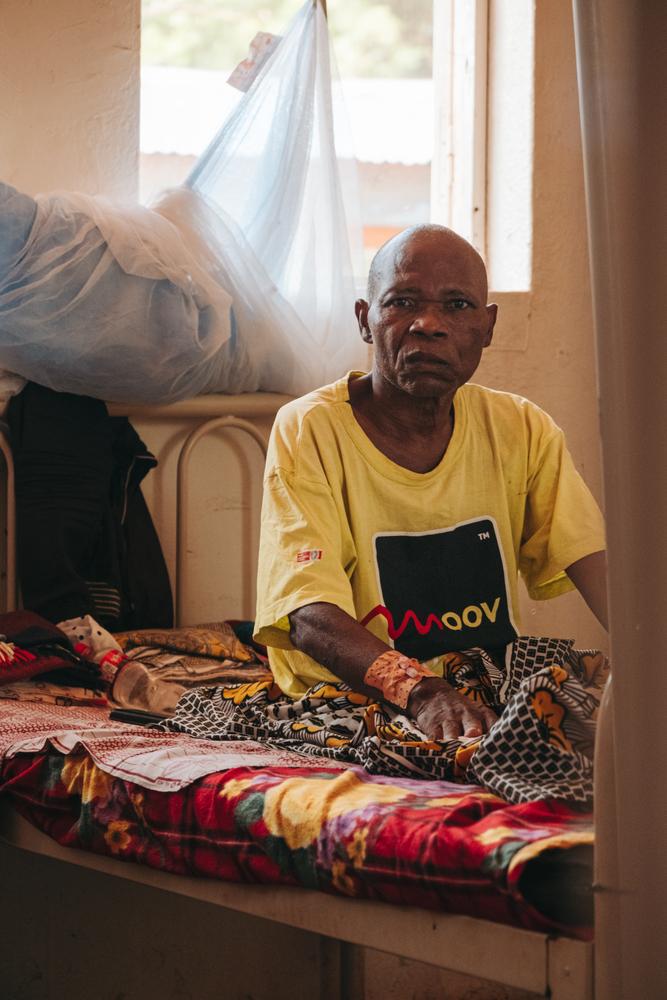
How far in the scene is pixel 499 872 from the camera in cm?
109

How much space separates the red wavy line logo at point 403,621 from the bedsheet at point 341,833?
1.55ft

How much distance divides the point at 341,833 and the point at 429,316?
1.03 m

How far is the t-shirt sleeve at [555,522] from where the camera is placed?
2.14 meters

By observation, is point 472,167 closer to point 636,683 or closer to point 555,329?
point 555,329

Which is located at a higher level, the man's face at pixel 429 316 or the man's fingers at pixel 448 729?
the man's face at pixel 429 316

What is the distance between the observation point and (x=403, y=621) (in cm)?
195

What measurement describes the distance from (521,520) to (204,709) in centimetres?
64

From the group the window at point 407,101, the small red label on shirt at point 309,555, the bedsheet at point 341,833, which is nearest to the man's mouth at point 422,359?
the small red label on shirt at point 309,555

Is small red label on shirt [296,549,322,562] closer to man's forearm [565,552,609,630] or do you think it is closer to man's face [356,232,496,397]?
man's face [356,232,496,397]

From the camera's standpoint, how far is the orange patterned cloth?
1633 millimetres

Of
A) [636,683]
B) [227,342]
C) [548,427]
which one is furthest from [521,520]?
[636,683]

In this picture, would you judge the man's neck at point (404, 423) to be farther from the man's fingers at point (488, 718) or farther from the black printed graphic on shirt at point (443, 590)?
the man's fingers at point (488, 718)

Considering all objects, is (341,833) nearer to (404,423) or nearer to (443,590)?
(443,590)

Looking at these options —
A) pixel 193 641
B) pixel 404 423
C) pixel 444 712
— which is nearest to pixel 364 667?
pixel 444 712
